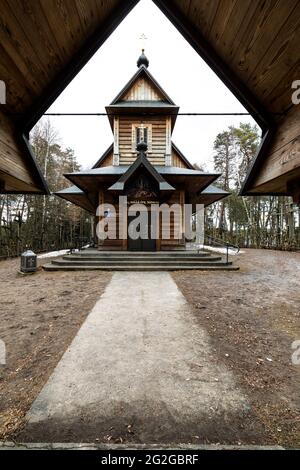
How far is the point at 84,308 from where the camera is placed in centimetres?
496

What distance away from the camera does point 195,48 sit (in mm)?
2494

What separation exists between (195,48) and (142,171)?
8.53 meters

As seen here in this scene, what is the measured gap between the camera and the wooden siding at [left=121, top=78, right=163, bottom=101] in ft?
48.7

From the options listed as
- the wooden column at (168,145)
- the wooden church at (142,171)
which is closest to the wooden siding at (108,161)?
the wooden church at (142,171)

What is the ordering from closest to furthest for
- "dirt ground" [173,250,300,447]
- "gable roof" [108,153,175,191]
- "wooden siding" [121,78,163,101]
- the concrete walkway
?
the concrete walkway
"dirt ground" [173,250,300,447]
"gable roof" [108,153,175,191]
"wooden siding" [121,78,163,101]

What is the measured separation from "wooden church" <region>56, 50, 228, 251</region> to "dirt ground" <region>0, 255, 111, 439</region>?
4.69 meters

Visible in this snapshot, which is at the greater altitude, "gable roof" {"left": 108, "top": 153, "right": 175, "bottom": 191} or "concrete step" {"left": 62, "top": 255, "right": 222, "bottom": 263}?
"gable roof" {"left": 108, "top": 153, "right": 175, "bottom": 191}

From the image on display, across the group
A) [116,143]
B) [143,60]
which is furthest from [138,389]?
[143,60]

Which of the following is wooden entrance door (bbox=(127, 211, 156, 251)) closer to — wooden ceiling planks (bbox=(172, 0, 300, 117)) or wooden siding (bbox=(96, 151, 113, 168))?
wooden siding (bbox=(96, 151, 113, 168))

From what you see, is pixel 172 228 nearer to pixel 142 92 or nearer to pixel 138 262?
pixel 138 262

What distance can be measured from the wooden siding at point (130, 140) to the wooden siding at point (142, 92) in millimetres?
1845


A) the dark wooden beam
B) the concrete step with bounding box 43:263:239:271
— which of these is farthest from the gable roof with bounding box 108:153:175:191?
the dark wooden beam
